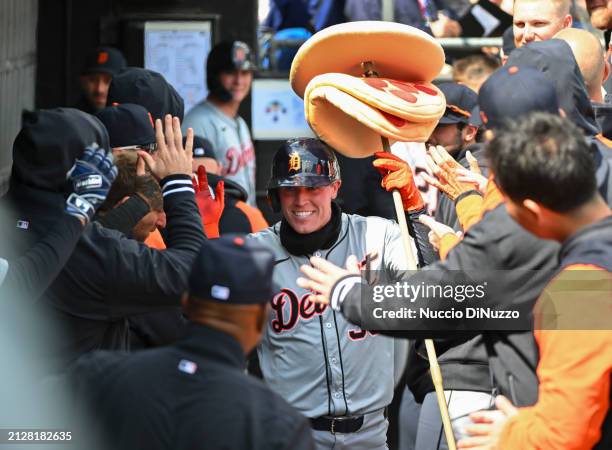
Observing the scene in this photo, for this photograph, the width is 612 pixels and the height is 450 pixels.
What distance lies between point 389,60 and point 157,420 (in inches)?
84.1

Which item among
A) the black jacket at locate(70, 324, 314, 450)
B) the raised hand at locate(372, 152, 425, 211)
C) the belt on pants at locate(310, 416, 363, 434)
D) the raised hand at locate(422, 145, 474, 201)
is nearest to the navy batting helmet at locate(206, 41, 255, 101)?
the raised hand at locate(372, 152, 425, 211)

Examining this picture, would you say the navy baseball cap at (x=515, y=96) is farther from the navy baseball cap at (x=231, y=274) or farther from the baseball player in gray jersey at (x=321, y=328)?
the baseball player in gray jersey at (x=321, y=328)

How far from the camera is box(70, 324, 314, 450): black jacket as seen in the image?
8.73 ft

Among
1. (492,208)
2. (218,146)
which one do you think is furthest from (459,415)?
(218,146)

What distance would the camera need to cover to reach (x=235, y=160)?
291 inches

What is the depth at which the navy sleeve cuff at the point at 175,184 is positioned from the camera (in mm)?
4039

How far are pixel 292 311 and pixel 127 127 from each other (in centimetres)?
99

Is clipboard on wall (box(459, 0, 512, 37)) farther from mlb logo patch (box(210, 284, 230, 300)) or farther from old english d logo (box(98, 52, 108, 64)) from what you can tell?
mlb logo patch (box(210, 284, 230, 300))

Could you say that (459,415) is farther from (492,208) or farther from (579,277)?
(579,277)

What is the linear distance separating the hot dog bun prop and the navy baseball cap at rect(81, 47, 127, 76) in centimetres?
312

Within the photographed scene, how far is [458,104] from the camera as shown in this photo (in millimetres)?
6004

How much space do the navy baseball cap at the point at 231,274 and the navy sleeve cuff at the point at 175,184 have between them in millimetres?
1195

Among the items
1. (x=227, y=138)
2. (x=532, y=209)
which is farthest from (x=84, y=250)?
(x=227, y=138)

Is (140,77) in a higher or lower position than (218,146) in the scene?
higher
